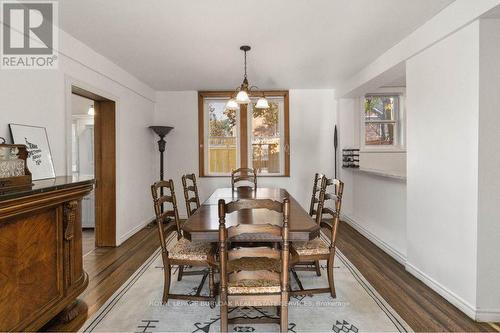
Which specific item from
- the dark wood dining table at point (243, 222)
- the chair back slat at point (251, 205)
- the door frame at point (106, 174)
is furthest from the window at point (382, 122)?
the door frame at point (106, 174)

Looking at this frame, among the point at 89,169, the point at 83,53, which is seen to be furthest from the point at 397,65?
the point at 89,169

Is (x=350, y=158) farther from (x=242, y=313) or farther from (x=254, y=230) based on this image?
(x=254, y=230)

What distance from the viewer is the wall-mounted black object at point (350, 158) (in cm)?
511

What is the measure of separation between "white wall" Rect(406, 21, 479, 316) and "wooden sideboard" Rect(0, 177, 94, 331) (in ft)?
9.81

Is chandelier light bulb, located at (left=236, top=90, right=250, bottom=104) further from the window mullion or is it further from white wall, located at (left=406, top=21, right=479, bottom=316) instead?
the window mullion

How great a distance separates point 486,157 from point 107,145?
13.8 ft

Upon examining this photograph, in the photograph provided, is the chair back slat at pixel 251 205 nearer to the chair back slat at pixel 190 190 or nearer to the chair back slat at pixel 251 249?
the chair back slat at pixel 251 249

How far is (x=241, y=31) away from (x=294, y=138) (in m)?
2.87

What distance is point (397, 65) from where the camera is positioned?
3.34 m

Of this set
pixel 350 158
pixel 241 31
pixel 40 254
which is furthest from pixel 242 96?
pixel 350 158

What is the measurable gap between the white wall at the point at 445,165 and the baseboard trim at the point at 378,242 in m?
0.28

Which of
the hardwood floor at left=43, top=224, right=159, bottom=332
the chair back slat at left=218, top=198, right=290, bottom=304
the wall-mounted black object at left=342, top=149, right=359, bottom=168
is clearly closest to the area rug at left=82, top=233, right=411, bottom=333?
the hardwood floor at left=43, top=224, right=159, bottom=332

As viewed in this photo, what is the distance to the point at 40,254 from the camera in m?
1.92

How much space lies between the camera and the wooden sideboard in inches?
65.0
